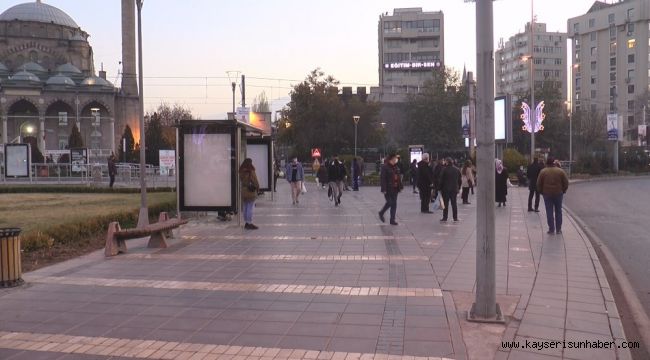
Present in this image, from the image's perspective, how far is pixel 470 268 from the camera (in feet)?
29.0

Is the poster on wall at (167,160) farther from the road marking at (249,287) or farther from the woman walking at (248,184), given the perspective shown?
the road marking at (249,287)

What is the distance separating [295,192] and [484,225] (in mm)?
15717

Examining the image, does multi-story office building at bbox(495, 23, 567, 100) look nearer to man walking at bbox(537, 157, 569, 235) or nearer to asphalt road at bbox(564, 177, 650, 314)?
asphalt road at bbox(564, 177, 650, 314)

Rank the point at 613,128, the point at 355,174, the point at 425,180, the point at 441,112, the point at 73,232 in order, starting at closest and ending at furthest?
1. the point at 73,232
2. the point at 425,180
3. the point at 355,174
4. the point at 613,128
5. the point at 441,112

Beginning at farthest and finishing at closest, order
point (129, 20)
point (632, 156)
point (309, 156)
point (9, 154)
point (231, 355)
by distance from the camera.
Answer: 1. point (129, 20)
2. point (309, 156)
3. point (632, 156)
4. point (9, 154)
5. point (231, 355)

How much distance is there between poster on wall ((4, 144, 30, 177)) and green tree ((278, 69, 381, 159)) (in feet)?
95.0

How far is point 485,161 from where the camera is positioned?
591 centimetres

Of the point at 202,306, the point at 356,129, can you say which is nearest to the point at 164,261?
the point at 202,306

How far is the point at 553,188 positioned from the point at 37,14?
94.4 m

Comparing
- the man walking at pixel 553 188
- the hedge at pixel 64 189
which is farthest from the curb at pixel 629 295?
the hedge at pixel 64 189

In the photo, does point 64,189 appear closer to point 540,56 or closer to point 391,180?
point 391,180

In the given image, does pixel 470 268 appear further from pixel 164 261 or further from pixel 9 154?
pixel 9 154

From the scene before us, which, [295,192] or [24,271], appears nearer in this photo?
[24,271]

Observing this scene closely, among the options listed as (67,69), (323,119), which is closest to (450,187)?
(323,119)
